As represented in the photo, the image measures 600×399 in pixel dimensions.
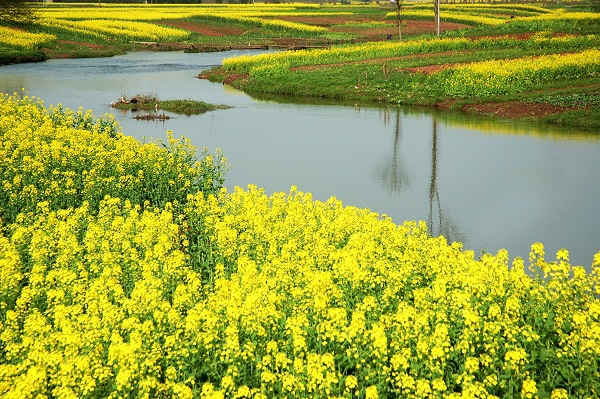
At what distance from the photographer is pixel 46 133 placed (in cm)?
1914

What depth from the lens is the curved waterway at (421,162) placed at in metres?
15.8

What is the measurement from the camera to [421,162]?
22.4m

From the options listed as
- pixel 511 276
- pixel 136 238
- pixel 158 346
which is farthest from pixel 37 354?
pixel 511 276

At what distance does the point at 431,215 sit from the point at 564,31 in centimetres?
4496

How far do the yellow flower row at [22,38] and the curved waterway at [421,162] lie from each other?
23.6 metres

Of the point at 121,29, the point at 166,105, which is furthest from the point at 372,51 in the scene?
the point at 121,29

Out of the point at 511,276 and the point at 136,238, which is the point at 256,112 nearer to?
the point at 136,238

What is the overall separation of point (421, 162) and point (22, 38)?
170ft

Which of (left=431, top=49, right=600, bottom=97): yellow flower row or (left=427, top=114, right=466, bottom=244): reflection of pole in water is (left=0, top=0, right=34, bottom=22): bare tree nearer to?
(left=431, top=49, right=600, bottom=97): yellow flower row

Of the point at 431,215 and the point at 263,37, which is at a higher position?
the point at 263,37

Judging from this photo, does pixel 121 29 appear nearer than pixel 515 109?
No

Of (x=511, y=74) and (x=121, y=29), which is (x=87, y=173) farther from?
(x=121, y=29)

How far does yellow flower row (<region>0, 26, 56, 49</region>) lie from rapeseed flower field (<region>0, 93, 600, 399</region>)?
5273 cm

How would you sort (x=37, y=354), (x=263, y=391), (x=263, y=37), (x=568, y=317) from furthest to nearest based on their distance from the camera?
(x=263, y=37), (x=568, y=317), (x=37, y=354), (x=263, y=391)
